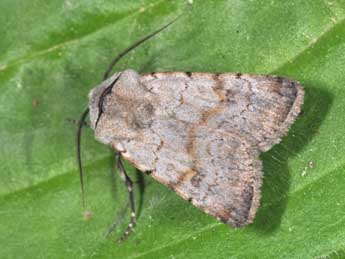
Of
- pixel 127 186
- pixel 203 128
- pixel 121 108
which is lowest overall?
pixel 127 186

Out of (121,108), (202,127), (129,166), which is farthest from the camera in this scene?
(129,166)

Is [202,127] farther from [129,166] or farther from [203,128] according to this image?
[129,166]

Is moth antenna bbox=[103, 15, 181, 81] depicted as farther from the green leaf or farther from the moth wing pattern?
the moth wing pattern

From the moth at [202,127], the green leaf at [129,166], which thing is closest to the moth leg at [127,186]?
the green leaf at [129,166]

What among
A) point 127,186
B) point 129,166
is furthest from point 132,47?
point 127,186

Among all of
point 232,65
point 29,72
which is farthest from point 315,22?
point 29,72

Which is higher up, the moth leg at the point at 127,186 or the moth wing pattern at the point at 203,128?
the moth wing pattern at the point at 203,128

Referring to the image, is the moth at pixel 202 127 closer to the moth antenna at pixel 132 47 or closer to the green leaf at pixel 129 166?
the moth antenna at pixel 132 47
